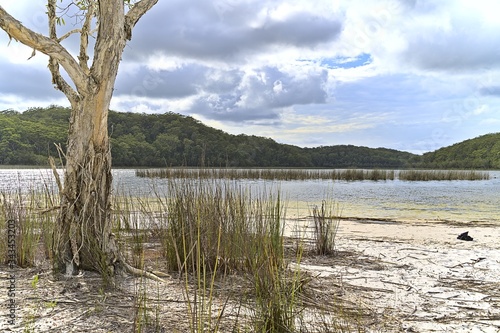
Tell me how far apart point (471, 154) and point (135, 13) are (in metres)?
72.7

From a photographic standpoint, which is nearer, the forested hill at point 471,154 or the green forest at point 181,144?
the green forest at point 181,144

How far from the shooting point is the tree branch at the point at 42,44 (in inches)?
128

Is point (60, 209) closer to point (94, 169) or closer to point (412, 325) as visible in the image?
point (94, 169)

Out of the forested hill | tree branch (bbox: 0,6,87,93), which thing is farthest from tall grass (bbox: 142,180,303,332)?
the forested hill

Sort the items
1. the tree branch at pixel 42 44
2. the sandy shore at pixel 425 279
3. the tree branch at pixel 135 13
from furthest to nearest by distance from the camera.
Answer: the tree branch at pixel 135 13 → the tree branch at pixel 42 44 → the sandy shore at pixel 425 279

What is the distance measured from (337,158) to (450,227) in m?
47.7

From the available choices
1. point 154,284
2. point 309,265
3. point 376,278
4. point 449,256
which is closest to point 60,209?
point 154,284

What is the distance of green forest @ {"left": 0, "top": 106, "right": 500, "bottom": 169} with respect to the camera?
29344 mm

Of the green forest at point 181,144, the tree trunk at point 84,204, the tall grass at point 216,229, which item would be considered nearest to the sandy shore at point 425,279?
the tall grass at point 216,229

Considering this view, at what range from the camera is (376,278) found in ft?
13.0

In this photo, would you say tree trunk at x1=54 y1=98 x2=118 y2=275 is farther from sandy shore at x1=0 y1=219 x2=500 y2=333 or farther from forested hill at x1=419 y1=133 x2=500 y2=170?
forested hill at x1=419 y1=133 x2=500 y2=170

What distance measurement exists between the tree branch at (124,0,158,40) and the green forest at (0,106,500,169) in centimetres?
1501

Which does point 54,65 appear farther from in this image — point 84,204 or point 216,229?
point 216,229

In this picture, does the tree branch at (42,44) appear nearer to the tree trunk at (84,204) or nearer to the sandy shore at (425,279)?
the tree trunk at (84,204)
